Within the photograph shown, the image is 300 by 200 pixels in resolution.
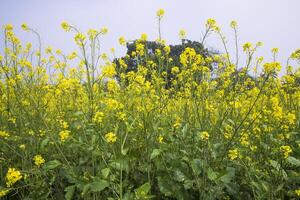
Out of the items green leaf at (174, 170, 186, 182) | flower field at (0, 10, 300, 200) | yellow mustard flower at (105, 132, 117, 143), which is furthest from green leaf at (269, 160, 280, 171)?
yellow mustard flower at (105, 132, 117, 143)

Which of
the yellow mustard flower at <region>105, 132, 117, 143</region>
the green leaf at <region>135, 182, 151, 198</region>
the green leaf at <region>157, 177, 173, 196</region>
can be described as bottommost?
the green leaf at <region>157, 177, 173, 196</region>

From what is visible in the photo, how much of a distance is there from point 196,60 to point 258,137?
2.57ft

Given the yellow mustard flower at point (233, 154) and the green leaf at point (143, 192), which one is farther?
the yellow mustard flower at point (233, 154)

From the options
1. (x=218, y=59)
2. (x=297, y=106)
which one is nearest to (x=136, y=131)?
(x=218, y=59)

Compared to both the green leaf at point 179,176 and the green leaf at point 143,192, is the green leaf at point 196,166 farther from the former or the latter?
the green leaf at point 143,192

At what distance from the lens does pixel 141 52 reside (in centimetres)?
296

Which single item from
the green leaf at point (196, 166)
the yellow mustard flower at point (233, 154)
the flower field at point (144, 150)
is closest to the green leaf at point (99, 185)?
the flower field at point (144, 150)

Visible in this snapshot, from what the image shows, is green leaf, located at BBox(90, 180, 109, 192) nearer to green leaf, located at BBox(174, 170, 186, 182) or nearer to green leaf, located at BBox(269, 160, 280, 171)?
green leaf, located at BBox(174, 170, 186, 182)

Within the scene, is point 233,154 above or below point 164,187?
above

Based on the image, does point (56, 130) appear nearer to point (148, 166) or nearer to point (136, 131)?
point (136, 131)

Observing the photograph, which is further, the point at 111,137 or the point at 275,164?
the point at 275,164

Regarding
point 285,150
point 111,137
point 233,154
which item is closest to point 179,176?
point 233,154

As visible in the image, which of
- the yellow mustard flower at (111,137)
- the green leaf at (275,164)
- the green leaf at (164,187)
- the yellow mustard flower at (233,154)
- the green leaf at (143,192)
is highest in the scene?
the yellow mustard flower at (111,137)

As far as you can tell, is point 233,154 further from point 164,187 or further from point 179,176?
point 164,187
